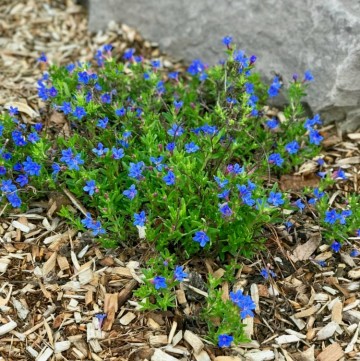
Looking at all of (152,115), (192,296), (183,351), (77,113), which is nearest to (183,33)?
(152,115)

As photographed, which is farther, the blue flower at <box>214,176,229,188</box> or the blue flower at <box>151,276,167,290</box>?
the blue flower at <box>214,176,229,188</box>

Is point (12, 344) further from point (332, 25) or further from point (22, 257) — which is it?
point (332, 25)

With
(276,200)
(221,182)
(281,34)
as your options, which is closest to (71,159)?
(221,182)

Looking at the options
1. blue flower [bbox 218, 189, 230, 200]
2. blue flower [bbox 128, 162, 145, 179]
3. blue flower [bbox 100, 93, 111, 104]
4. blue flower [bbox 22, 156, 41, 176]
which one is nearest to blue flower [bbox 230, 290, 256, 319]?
blue flower [bbox 218, 189, 230, 200]

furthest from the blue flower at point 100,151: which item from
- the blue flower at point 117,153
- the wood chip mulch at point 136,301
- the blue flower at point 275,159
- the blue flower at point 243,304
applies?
the blue flower at point 243,304

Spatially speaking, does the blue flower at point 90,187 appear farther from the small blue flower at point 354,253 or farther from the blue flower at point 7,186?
the small blue flower at point 354,253

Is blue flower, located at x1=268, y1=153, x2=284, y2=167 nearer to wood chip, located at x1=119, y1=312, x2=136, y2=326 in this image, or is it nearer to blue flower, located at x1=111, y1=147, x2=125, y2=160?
blue flower, located at x1=111, y1=147, x2=125, y2=160
